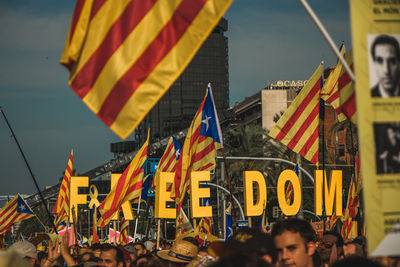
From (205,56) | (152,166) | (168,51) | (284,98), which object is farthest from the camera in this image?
(205,56)

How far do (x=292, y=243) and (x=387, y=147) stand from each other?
5.34 feet

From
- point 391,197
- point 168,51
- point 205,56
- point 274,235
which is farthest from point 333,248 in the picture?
point 205,56

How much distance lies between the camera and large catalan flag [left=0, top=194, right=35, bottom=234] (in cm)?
2103

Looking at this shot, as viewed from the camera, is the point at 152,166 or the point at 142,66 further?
the point at 152,166

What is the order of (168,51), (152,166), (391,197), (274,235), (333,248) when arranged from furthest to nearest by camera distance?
(152,166), (333,248), (168,51), (274,235), (391,197)

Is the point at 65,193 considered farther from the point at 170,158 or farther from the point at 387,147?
the point at 387,147

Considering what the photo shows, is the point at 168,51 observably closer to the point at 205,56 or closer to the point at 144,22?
the point at 144,22

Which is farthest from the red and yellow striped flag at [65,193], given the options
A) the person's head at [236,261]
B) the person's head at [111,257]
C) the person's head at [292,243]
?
the person's head at [236,261]

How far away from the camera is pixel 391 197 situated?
12.1 ft

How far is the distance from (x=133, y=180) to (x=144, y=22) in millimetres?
10252

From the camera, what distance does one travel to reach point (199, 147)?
1511 cm

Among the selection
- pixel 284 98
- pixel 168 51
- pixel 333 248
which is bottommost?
pixel 333 248

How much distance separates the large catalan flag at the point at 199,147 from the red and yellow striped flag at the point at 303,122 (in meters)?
1.34

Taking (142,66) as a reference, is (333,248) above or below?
below
